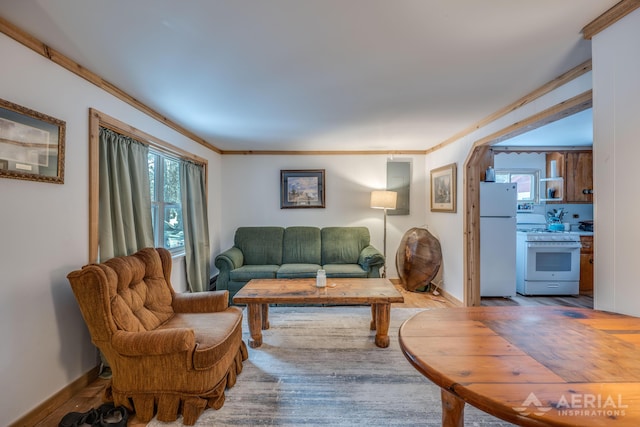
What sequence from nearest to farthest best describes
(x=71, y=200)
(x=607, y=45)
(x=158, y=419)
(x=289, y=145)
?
(x=607, y=45) → (x=158, y=419) → (x=71, y=200) → (x=289, y=145)

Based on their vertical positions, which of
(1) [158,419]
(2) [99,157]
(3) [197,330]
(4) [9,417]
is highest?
(2) [99,157]

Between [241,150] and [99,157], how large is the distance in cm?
263

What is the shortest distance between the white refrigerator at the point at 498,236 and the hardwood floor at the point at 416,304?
0.20m

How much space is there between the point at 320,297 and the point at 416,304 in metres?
1.87

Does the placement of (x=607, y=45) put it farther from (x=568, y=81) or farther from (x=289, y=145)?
(x=289, y=145)

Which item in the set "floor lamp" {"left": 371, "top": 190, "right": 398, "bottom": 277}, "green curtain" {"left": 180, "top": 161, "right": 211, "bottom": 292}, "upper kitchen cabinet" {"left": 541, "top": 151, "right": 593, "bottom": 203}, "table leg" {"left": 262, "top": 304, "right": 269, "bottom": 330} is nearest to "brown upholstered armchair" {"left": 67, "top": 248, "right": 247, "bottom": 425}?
"table leg" {"left": 262, "top": 304, "right": 269, "bottom": 330}

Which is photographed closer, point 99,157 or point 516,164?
point 99,157

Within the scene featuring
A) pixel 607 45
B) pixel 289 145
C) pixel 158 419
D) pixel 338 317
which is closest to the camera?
pixel 607 45

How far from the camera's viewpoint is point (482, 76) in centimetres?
208

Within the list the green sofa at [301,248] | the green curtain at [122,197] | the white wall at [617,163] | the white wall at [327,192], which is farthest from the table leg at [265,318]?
the white wall at [617,163]

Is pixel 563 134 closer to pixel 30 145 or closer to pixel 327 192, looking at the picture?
pixel 327 192

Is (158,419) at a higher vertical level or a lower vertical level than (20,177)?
lower

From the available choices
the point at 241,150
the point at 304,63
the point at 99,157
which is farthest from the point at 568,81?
the point at 241,150

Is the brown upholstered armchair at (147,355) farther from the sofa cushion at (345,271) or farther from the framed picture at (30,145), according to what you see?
the sofa cushion at (345,271)
